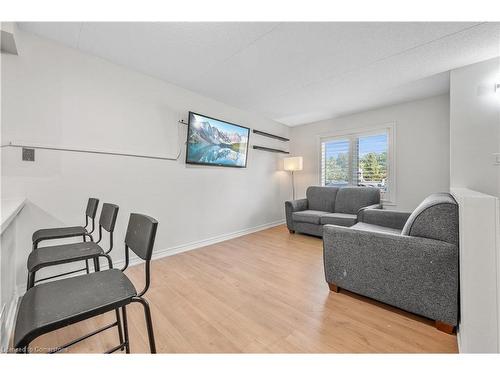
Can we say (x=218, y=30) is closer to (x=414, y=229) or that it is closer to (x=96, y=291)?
(x=96, y=291)

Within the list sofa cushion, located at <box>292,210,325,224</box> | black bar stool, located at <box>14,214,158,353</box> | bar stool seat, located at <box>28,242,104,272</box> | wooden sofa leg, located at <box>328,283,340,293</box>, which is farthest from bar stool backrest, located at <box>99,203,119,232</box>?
sofa cushion, located at <box>292,210,325,224</box>

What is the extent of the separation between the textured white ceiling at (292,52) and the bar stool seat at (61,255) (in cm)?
179

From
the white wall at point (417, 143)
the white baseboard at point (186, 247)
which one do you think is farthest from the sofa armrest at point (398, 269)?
the white wall at point (417, 143)

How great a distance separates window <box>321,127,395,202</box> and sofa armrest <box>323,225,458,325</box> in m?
2.62

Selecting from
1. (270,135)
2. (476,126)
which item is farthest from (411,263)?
(270,135)

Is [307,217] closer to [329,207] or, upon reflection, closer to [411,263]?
[329,207]

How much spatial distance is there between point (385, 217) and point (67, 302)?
10.3ft

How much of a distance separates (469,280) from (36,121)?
337cm

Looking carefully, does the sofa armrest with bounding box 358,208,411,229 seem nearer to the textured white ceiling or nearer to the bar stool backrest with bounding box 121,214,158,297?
the textured white ceiling

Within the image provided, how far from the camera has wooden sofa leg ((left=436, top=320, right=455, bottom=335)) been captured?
53.2 inches

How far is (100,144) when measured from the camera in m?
2.24
